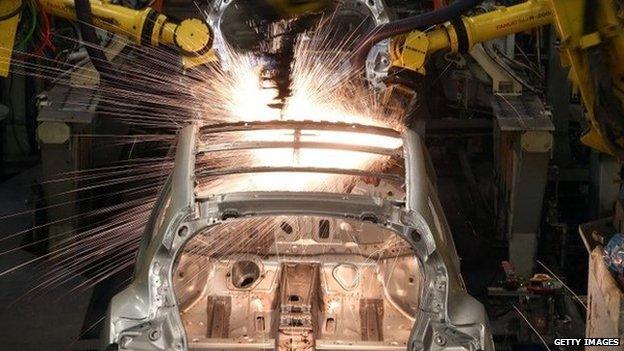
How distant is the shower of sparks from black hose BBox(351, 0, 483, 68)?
22 centimetres

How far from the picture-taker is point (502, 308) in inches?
279

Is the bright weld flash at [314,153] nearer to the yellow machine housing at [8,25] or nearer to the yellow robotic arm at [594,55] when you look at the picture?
the yellow robotic arm at [594,55]

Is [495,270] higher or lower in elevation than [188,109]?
lower

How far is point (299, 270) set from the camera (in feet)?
20.3

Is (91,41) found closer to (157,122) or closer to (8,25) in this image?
(8,25)

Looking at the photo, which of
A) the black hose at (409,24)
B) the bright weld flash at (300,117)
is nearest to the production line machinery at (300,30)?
the black hose at (409,24)

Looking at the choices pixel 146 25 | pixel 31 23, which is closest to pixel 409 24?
pixel 146 25

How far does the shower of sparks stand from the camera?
716cm

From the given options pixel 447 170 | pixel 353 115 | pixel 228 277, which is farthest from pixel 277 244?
pixel 447 170

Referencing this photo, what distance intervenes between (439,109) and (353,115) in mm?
2931

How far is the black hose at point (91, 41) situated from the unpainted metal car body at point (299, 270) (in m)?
1.81

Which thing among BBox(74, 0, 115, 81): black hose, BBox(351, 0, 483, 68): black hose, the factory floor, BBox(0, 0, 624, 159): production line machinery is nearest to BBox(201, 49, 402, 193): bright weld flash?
BBox(0, 0, 624, 159): production line machinery

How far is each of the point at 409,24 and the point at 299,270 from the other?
196 centimetres

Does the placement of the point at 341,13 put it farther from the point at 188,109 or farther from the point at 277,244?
the point at 277,244
